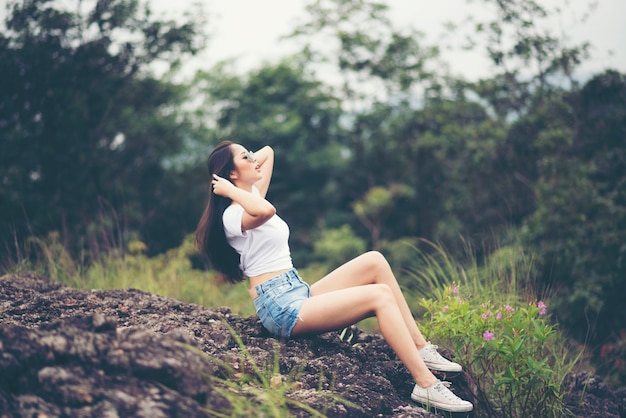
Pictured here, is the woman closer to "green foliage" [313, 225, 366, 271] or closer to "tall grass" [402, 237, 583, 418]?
"tall grass" [402, 237, 583, 418]

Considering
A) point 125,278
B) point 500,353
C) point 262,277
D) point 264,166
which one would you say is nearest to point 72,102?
point 125,278

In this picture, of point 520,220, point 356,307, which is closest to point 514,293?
point 356,307

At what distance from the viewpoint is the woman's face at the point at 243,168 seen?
3.71m

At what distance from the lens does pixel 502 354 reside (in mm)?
3387

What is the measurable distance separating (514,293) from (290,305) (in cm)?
179

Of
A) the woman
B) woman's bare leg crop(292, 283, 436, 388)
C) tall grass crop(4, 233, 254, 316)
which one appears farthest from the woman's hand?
tall grass crop(4, 233, 254, 316)

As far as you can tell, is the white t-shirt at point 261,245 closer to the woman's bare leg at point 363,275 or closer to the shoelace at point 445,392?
the woman's bare leg at point 363,275

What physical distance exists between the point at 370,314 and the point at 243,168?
43.9 inches

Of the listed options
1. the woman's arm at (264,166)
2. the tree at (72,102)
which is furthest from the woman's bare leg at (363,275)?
the tree at (72,102)

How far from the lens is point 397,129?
595 inches

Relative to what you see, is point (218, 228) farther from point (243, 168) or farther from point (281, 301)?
point (281, 301)

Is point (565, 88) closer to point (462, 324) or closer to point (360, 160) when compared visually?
point (360, 160)

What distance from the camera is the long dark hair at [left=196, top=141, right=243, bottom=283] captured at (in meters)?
3.62

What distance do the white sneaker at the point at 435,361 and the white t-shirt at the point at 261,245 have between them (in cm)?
86
